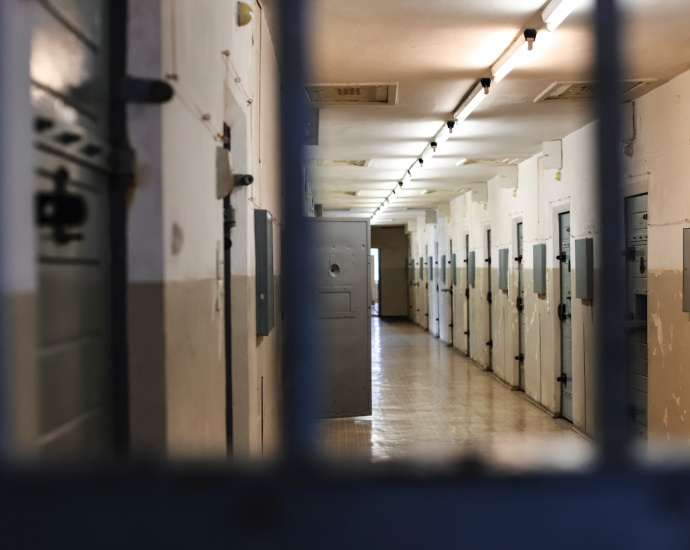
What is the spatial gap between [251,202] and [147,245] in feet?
5.73

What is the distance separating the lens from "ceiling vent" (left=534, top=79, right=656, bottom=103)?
4.70 meters

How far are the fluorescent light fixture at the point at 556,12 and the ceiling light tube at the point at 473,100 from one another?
45.6 inches

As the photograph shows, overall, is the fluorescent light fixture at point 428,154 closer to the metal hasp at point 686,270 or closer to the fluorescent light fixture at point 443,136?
the fluorescent light fixture at point 443,136

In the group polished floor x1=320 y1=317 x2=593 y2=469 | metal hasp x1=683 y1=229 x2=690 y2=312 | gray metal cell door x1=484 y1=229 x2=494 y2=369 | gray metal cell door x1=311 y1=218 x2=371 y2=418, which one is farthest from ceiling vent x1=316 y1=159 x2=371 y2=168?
metal hasp x1=683 y1=229 x2=690 y2=312

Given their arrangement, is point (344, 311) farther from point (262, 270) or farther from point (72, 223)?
point (72, 223)

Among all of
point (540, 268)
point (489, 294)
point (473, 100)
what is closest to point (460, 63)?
point (473, 100)

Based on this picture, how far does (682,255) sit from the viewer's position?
443 cm

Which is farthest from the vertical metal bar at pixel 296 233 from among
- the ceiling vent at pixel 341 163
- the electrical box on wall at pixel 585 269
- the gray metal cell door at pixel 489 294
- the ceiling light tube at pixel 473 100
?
the gray metal cell door at pixel 489 294

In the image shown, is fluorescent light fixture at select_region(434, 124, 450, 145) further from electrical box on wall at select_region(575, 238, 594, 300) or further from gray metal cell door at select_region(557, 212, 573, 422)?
electrical box on wall at select_region(575, 238, 594, 300)

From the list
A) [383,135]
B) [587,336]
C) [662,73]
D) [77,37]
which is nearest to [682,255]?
[662,73]

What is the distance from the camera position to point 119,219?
134 centimetres

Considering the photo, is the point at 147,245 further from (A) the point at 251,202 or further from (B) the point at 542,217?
(B) the point at 542,217

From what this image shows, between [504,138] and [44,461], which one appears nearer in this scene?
[44,461]

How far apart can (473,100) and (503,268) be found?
173 inches
